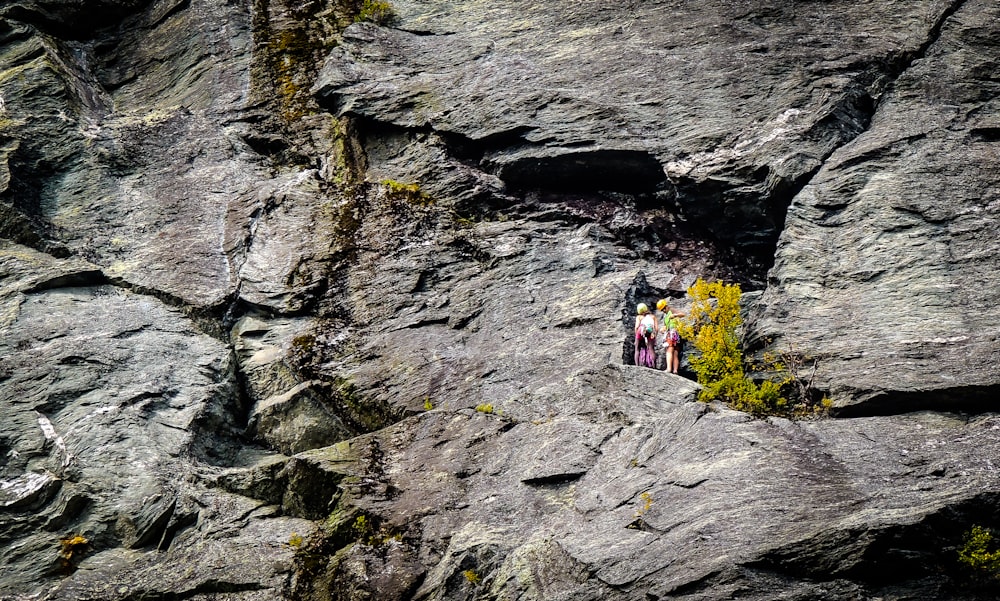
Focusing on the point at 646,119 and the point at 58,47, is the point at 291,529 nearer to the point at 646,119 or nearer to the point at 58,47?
the point at 646,119

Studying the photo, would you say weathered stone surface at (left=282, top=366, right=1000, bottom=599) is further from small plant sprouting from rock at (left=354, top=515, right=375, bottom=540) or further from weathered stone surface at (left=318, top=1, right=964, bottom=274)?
weathered stone surface at (left=318, top=1, right=964, bottom=274)

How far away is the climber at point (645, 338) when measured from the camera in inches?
592

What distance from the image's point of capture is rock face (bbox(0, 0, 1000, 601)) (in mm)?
10945

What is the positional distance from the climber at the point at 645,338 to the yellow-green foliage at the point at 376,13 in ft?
44.4

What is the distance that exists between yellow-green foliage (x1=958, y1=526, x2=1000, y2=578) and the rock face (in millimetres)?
155

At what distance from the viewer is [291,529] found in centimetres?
1316

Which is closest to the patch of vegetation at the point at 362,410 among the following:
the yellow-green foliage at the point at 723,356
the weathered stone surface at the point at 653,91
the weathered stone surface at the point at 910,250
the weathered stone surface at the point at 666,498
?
the weathered stone surface at the point at 666,498

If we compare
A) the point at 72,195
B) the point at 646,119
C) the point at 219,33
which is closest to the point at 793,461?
the point at 646,119

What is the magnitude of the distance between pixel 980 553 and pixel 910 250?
669 cm

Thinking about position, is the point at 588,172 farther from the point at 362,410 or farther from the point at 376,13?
the point at 376,13

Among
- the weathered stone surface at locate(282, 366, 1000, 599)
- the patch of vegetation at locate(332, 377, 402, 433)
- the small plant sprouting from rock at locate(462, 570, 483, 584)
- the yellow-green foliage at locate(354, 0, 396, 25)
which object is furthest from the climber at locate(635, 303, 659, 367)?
the yellow-green foliage at locate(354, 0, 396, 25)

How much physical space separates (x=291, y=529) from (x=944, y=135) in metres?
13.9

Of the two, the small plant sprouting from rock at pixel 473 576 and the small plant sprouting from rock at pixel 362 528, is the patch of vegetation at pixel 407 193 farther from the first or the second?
the small plant sprouting from rock at pixel 473 576

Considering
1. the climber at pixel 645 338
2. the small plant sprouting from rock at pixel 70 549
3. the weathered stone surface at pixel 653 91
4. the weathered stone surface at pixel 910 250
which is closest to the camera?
the weathered stone surface at pixel 910 250
